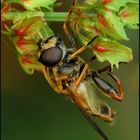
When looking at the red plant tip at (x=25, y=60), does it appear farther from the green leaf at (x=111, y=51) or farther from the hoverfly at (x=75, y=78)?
the green leaf at (x=111, y=51)

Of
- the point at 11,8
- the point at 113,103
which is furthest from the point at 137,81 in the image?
the point at 11,8

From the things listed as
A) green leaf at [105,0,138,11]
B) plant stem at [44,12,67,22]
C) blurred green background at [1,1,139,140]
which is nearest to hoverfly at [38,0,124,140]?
plant stem at [44,12,67,22]

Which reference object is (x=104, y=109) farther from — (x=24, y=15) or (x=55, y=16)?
(x=24, y=15)

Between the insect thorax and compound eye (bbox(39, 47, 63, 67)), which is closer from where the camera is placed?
compound eye (bbox(39, 47, 63, 67))

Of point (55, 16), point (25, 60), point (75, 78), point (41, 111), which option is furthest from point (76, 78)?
point (41, 111)

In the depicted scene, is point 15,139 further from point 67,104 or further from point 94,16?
point 94,16

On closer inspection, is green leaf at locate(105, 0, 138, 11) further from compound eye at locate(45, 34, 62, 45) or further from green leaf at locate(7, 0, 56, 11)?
compound eye at locate(45, 34, 62, 45)
